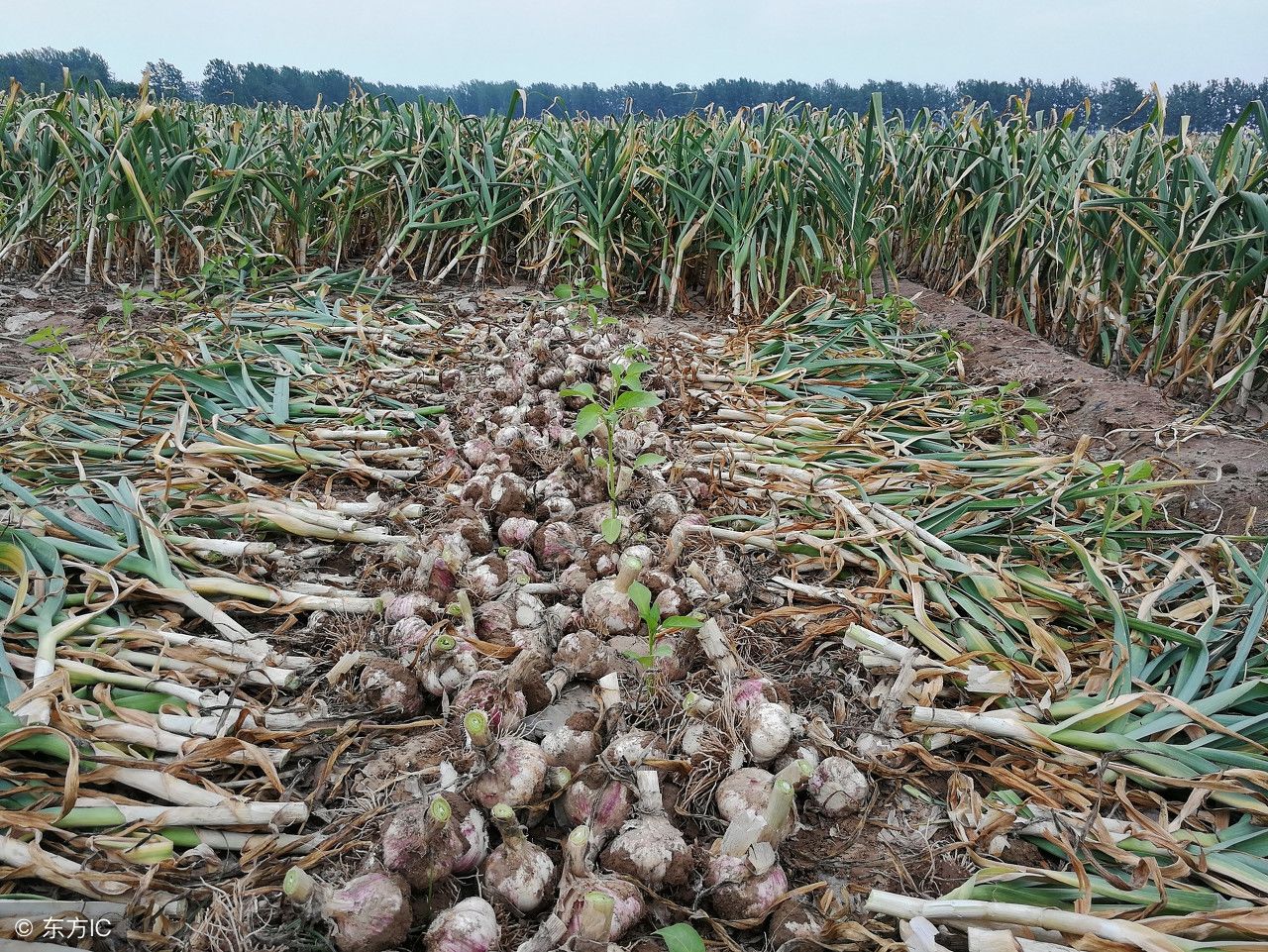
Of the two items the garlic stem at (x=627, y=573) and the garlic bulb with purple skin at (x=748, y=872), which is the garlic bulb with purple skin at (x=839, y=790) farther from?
the garlic stem at (x=627, y=573)

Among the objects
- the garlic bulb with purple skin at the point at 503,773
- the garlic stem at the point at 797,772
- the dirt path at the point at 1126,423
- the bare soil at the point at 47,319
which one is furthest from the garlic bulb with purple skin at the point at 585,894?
the bare soil at the point at 47,319

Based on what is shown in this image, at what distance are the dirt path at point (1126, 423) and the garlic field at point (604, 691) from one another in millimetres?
143

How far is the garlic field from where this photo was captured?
895 mm

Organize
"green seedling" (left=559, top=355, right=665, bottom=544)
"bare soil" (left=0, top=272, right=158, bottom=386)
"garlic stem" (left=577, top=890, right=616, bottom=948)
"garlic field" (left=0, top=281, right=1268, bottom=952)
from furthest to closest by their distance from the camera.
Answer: "bare soil" (left=0, top=272, right=158, bottom=386), "green seedling" (left=559, top=355, right=665, bottom=544), "garlic field" (left=0, top=281, right=1268, bottom=952), "garlic stem" (left=577, top=890, right=616, bottom=948)

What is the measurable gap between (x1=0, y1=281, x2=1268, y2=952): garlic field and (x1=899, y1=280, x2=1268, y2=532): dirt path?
143mm

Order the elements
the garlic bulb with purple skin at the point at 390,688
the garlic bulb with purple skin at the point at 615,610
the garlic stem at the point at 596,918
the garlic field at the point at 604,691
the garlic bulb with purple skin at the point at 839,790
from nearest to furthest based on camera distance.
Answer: the garlic stem at the point at 596,918, the garlic field at the point at 604,691, the garlic bulb with purple skin at the point at 839,790, the garlic bulb with purple skin at the point at 390,688, the garlic bulb with purple skin at the point at 615,610

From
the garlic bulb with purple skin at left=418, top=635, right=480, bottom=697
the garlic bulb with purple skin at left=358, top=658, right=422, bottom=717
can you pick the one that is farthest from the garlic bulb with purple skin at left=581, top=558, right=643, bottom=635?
the garlic bulb with purple skin at left=358, top=658, right=422, bottom=717

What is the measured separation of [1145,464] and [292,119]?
250 inches

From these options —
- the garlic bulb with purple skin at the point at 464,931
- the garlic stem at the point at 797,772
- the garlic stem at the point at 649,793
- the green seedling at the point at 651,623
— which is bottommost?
the garlic bulb with purple skin at the point at 464,931

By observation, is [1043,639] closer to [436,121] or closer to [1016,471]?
[1016,471]

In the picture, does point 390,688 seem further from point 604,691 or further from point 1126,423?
point 1126,423

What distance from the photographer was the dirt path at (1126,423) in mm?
1899

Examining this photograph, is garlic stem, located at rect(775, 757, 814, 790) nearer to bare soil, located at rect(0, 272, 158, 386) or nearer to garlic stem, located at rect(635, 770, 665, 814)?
garlic stem, located at rect(635, 770, 665, 814)

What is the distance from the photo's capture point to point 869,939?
89 cm
